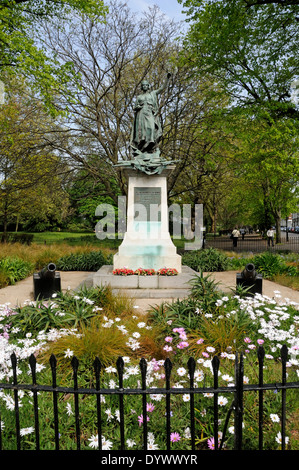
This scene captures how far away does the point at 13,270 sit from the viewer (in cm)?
960

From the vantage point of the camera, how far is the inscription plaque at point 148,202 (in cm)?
858

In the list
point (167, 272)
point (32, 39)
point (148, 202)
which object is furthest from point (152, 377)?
point (32, 39)

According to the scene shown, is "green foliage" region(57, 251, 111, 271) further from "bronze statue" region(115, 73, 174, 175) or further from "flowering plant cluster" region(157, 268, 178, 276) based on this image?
"bronze statue" region(115, 73, 174, 175)

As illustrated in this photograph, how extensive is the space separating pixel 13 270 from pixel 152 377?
7882mm

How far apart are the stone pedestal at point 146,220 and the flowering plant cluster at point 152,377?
3.40 metres

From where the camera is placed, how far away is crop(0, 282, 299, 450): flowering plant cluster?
244 cm

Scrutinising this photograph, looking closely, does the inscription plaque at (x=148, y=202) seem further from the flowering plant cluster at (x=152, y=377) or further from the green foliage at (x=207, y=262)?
the flowering plant cluster at (x=152, y=377)

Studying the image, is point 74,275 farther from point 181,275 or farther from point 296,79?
point 296,79

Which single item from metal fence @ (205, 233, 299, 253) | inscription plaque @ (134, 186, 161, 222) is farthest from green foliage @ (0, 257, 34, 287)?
metal fence @ (205, 233, 299, 253)

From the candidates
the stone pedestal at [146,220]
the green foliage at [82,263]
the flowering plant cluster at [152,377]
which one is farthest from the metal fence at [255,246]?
the flowering plant cluster at [152,377]

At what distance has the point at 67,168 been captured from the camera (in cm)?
1777

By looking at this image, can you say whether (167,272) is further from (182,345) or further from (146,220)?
(182,345)

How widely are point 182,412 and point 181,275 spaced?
505cm
